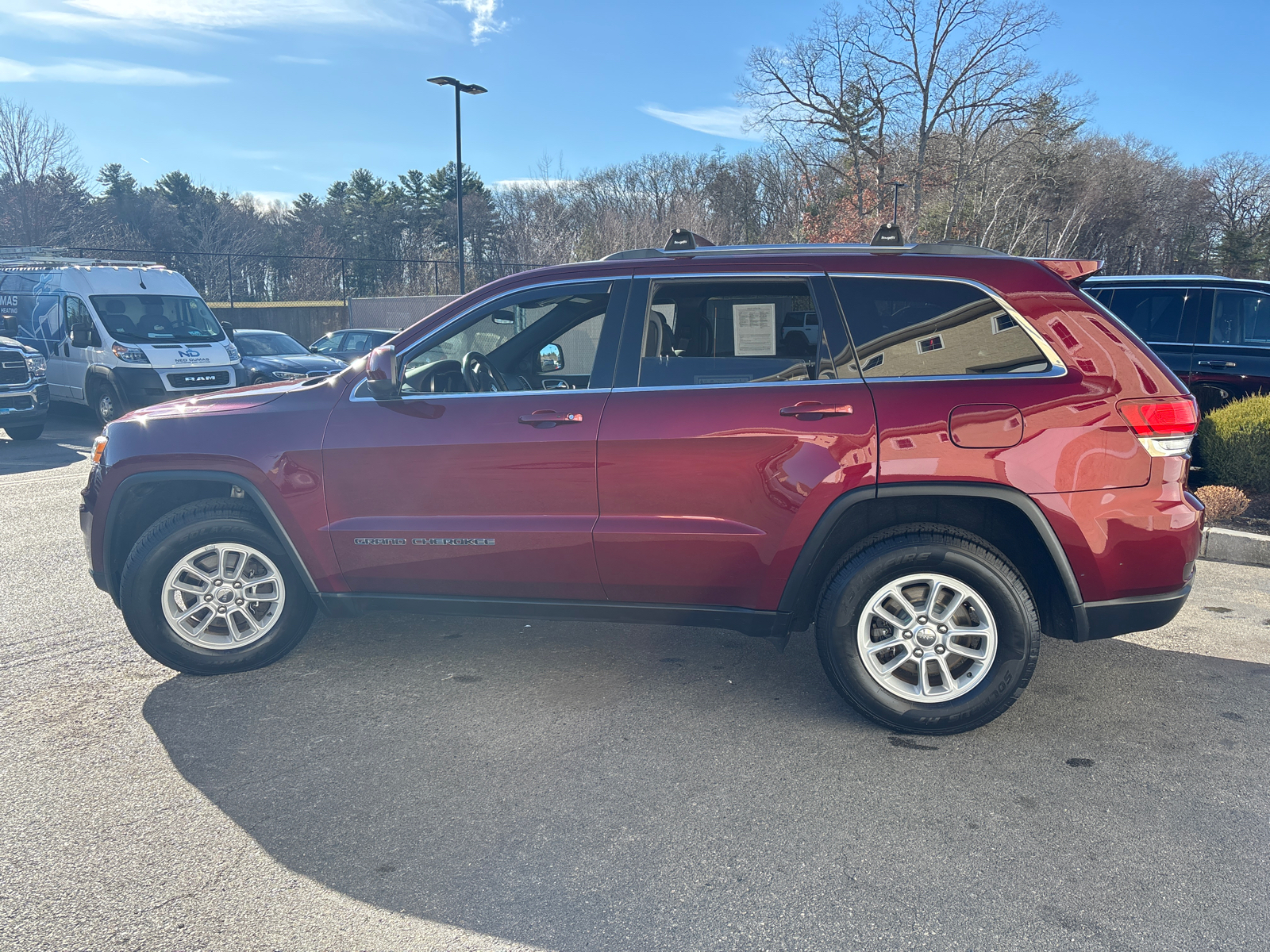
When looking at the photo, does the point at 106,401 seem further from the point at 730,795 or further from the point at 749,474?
the point at 730,795

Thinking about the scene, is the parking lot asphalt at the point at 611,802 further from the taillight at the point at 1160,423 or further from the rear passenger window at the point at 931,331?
the rear passenger window at the point at 931,331

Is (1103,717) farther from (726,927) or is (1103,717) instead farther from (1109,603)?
(726,927)

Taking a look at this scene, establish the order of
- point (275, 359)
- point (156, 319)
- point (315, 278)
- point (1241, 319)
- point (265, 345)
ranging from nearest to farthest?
1. point (1241, 319)
2. point (156, 319)
3. point (275, 359)
4. point (265, 345)
5. point (315, 278)

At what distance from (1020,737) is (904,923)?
1350 millimetres

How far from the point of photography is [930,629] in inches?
136

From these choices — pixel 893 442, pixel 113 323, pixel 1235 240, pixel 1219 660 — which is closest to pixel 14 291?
pixel 113 323

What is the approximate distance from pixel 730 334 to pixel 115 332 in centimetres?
1257

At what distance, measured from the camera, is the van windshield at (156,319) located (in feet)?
43.1

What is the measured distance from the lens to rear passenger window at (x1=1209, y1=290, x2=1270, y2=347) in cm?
839

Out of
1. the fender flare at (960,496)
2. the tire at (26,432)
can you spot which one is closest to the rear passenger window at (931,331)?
the fender flare at (960,496)

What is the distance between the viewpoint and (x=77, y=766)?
128 inches

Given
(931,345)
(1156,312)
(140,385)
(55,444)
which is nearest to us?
(931,345)

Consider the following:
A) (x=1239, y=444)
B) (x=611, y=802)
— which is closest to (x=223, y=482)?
(x=611, y=802)

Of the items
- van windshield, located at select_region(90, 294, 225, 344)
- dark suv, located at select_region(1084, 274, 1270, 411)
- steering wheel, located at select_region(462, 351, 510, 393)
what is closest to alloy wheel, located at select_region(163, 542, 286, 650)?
steering wheel, located at select_region(462, 351, 510, 393)
